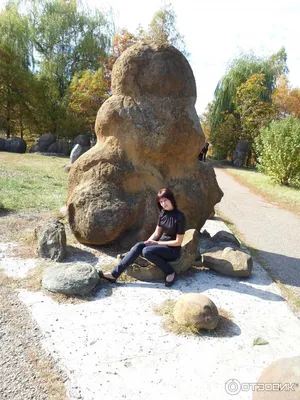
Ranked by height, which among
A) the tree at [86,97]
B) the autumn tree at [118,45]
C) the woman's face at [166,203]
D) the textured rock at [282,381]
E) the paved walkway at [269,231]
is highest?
the autumn tree at [118,45]

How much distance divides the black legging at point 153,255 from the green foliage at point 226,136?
20501mm

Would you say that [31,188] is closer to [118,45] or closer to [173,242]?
[173,242]

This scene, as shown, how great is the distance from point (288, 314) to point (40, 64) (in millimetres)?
25199

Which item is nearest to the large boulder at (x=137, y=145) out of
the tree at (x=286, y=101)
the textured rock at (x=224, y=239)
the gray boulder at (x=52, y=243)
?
the gray boulder at (x=52, y=243)

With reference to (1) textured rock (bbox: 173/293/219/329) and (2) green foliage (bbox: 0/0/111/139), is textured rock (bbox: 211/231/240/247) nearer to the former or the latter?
(1) textured rock (bbox: 173/293/219/329)

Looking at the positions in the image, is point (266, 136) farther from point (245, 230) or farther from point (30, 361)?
point (30, 361)

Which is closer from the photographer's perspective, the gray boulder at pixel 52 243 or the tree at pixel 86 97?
the gray boulder at pixel 52 243

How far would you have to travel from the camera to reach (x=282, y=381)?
2.22 meters

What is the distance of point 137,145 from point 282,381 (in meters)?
3.83

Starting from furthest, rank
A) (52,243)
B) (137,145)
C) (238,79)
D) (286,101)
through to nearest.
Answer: (238,79)
(286,101)
(137,145)
(52,243)

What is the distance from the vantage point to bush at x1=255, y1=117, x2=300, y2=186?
13481 millimetres

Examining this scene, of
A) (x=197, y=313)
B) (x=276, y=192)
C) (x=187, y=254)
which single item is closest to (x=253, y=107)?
(x=276, y=192)

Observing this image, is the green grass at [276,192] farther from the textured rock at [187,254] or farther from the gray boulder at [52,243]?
the gray boulder at [52,243]

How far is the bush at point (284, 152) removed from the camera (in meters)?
13.5
